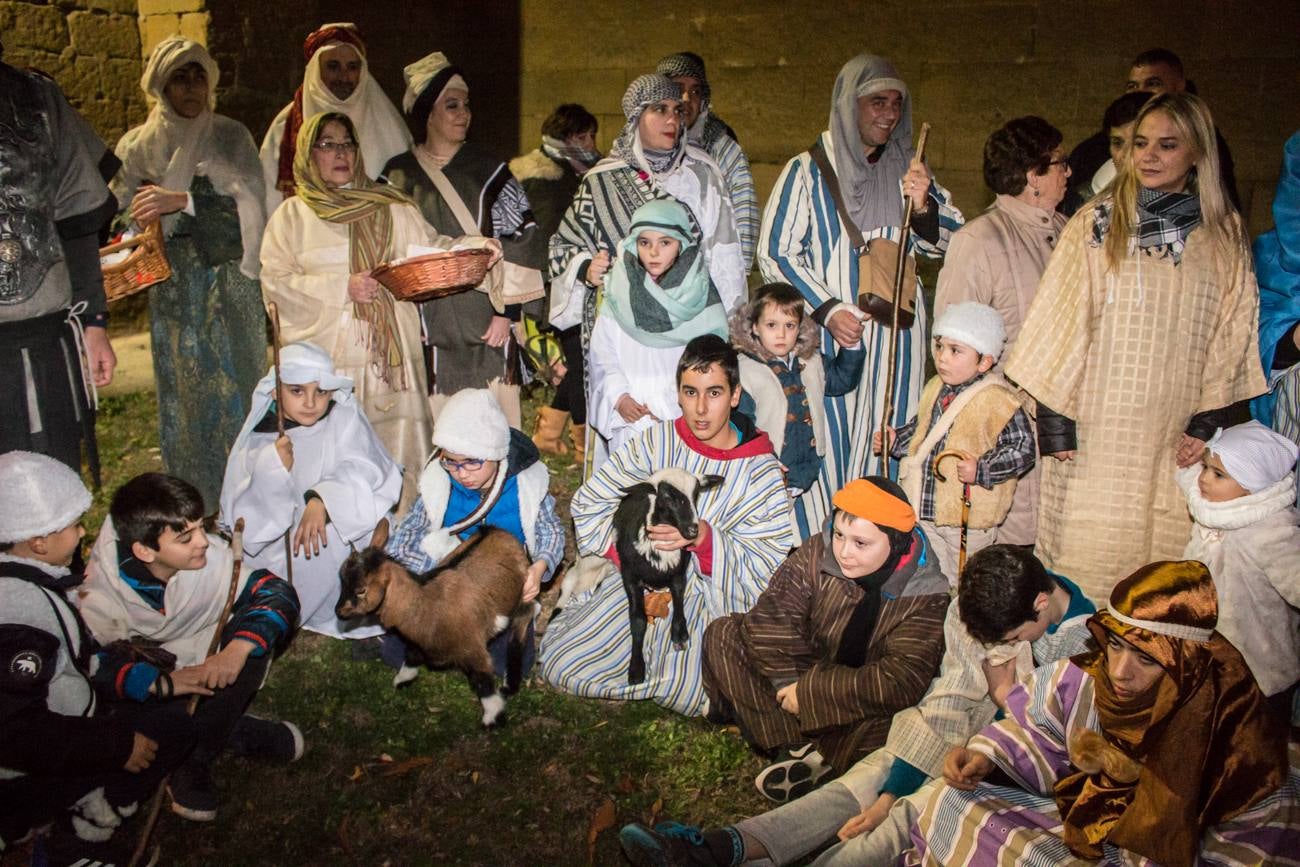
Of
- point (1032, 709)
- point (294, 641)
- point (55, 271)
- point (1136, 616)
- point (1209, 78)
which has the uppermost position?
point (1209, 78)

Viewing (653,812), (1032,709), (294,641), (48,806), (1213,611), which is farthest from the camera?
(294,641)

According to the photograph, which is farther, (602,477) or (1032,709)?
(602,477)

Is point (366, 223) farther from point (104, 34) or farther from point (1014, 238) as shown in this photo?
point (104, 34)

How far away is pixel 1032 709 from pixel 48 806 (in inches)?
119

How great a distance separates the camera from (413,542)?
466 centimetres

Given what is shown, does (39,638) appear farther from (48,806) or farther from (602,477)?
(602,477)

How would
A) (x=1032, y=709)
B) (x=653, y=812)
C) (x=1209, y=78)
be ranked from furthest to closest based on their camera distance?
(x=1209, y=78) < (x=653, y=812) < (x=1032, y=709)

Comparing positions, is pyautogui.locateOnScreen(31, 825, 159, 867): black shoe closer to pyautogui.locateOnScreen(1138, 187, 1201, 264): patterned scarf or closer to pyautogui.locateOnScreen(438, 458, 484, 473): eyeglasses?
pyautogui.locateOnScreen(438, 458, 484, 473): eyeglasses

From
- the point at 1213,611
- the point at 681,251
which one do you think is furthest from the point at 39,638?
the point at 1213,611

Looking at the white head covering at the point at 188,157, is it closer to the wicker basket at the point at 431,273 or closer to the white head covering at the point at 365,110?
the white head covering at the point at 365,110

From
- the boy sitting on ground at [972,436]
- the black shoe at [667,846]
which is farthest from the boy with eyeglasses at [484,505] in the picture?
the boy sitting on ground at [972,436]

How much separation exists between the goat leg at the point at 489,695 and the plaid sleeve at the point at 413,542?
1.62 feet

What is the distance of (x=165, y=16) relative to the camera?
30.1ft

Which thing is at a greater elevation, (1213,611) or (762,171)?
(762,171)
